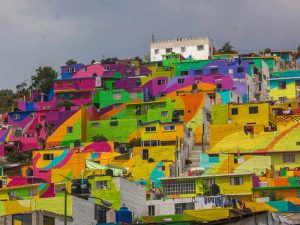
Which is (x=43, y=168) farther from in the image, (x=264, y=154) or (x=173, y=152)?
(x=264, y=154)

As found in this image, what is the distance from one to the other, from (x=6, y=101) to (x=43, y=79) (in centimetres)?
510

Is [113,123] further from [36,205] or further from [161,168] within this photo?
[36,205]

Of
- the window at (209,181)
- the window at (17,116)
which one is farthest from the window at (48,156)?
the window at (209,181)

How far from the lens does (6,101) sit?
4156 inches

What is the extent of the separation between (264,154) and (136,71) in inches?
1181

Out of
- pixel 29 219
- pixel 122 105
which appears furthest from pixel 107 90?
pixel 29 219

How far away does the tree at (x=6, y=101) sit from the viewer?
102 m

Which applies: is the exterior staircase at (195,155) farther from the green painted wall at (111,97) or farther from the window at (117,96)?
the window at (117,96)

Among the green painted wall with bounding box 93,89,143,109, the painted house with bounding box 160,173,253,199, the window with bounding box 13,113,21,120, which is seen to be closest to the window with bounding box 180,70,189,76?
the green painted wall with bounding box 93,89,143,109

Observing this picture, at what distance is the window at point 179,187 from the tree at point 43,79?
41.9 metres

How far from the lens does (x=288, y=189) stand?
198 ft

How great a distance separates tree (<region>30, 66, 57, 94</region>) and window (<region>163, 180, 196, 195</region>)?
138 feet

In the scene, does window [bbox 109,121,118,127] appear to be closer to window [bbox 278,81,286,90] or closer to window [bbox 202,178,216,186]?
window [bbox 278,81,286,90]

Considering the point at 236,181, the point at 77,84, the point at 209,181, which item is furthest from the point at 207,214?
the point at 77,84
